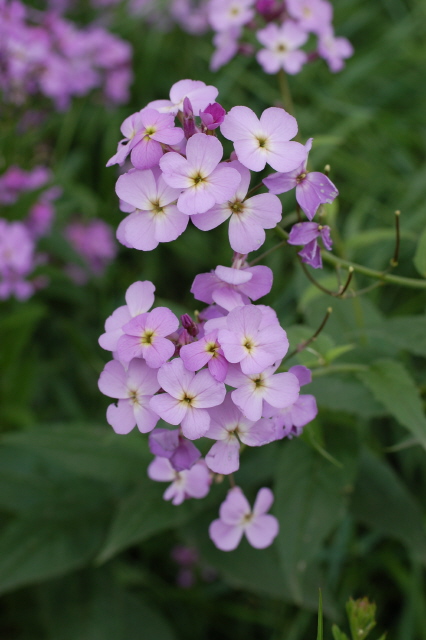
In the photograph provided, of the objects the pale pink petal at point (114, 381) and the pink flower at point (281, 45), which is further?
the pink flower at point (281, 45)

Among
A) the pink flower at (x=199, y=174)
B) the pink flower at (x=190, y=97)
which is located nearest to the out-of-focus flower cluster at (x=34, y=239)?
the pink flower at (x=190, y=97)

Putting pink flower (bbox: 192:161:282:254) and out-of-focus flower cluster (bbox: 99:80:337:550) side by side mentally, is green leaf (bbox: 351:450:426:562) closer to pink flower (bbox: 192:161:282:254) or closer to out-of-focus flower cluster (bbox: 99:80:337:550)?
out-of-focus flower cluster (bbox: 99:80:337:550)

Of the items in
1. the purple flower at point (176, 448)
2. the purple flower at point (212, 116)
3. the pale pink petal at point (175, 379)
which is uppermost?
the purple flower at point (212, 116)

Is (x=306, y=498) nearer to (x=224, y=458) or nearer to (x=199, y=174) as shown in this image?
(x=224, y=458)

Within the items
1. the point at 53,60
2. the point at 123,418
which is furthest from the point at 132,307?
the point at 53,60

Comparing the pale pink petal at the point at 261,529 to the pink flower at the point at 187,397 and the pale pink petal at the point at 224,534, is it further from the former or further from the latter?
the pink flower at the point at 187,397

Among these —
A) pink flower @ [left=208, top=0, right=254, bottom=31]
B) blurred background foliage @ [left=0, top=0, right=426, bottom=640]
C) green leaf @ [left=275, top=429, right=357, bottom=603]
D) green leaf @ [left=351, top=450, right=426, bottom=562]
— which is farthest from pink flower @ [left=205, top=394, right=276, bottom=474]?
pink flower @ [left=208, top=0, right=254, bottom=31]

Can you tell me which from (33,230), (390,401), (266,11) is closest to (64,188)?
(33,230)
